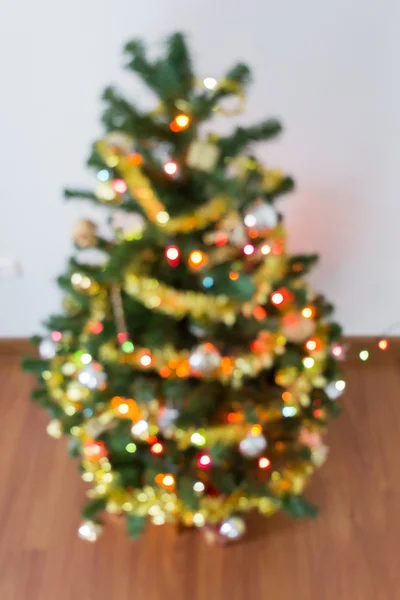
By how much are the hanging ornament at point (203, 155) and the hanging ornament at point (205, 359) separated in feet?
1.04

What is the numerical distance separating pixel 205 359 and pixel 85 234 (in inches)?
13.1

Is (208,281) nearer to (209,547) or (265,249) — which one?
(265,249)

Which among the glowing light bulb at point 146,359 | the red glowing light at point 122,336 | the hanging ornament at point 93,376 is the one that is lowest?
the hanging ornament at point 93,376

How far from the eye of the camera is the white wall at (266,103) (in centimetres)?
131

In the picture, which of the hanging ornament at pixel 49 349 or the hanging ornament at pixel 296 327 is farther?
the hanging ornament at pixel 49 349

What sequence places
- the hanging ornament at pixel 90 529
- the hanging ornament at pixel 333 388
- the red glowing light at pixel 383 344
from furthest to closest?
1. the red glowing light at pixel 383 344
2. the hanging ornament at pixel 90 529
3. the hanging ornament at pixel 333 388

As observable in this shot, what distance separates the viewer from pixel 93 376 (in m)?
1.12

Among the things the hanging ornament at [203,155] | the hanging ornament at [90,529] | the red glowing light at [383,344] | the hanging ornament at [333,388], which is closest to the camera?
the hanging ornament at [203,155]

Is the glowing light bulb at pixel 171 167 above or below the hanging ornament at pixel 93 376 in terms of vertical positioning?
above

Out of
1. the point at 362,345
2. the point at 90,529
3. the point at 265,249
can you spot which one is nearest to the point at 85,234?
the point at 265,249

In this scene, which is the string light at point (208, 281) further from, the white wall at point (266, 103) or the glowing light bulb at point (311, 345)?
the white wall at point (266, 103)

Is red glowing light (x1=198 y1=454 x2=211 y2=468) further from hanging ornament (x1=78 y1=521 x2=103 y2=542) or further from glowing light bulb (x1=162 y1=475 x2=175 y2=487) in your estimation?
hanging ornament (x1=78 y1=521 x2=103 y2=542)

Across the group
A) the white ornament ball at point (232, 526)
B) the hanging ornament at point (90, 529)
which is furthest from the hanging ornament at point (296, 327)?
the hanging ornament at point (90, 529)

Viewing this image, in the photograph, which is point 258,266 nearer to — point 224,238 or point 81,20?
point 224,238
